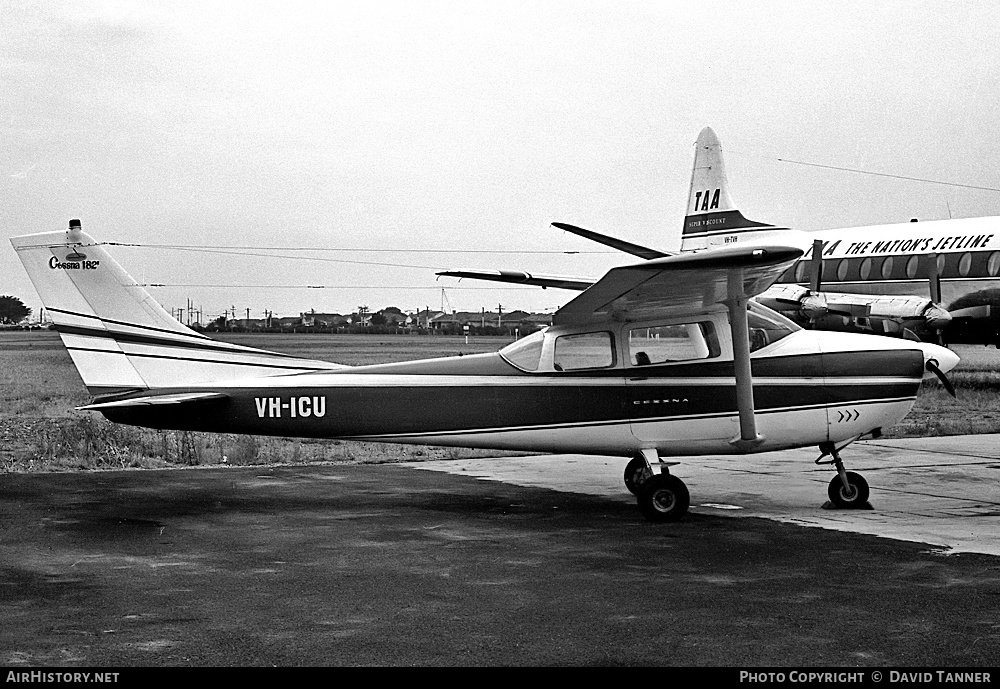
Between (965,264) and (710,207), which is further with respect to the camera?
(710,207)

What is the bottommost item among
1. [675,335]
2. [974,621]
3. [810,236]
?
[974,621]

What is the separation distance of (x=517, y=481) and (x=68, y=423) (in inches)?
411

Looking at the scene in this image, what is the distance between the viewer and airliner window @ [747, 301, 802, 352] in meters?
10.5

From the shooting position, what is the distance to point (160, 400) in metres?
10.3

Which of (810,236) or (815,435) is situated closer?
(815,435)

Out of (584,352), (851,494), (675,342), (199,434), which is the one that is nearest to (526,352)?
(584,352)

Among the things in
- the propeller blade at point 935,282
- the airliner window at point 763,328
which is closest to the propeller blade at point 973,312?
the propeller blade at point 935,282

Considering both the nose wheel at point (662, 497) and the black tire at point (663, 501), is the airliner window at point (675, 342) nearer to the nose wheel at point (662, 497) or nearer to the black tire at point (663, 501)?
the nose wheel at point (662, 497)

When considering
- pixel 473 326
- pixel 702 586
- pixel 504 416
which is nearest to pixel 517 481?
pixel 504 416

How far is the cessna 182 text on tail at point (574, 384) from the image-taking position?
10266 mm

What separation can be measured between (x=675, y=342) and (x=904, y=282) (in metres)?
16.7

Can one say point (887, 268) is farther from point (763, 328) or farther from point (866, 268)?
point (763, 328)
